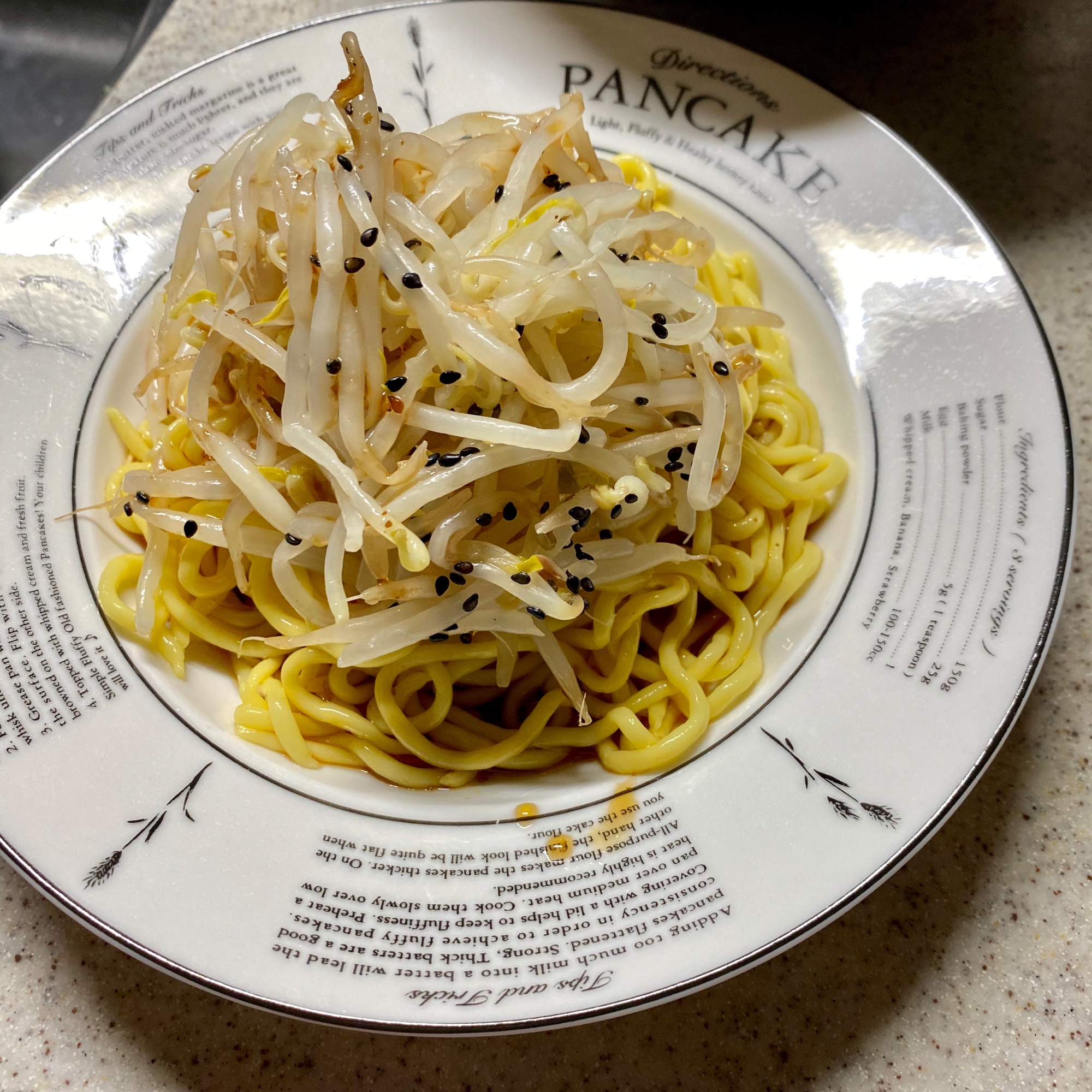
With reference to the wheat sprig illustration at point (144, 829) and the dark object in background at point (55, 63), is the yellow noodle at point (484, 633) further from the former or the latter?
the dark object in background at point (55, 63)

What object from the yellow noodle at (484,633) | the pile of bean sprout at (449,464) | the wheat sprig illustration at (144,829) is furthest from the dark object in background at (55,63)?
the wheat sprig illustration at (144,829)

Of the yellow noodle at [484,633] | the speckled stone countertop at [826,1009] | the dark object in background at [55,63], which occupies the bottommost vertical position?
the speckled stone countertop at [826,1009]

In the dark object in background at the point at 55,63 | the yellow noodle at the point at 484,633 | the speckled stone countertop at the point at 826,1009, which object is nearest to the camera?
the speckled stone countertop at the point at 826,1009

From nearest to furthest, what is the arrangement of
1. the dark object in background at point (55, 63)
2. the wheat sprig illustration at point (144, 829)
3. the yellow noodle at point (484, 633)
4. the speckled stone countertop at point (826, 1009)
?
1. the wheat sprig illustration at point (144, 829)
2. the speckled stone countertop at point (826, 1009)
3. the yellow noodle at point (484, 633)
4. the dark object in background at point (55, 63)

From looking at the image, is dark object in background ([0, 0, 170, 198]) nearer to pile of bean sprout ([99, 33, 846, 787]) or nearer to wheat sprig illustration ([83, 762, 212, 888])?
pile of bean sprout ([99, 33, 846, 787])

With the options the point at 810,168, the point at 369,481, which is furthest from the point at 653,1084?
the point at 810,168

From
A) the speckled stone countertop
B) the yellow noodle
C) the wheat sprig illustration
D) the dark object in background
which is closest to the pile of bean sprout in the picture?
the yellow noodle

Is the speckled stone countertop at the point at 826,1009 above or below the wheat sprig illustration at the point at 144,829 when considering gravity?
below
